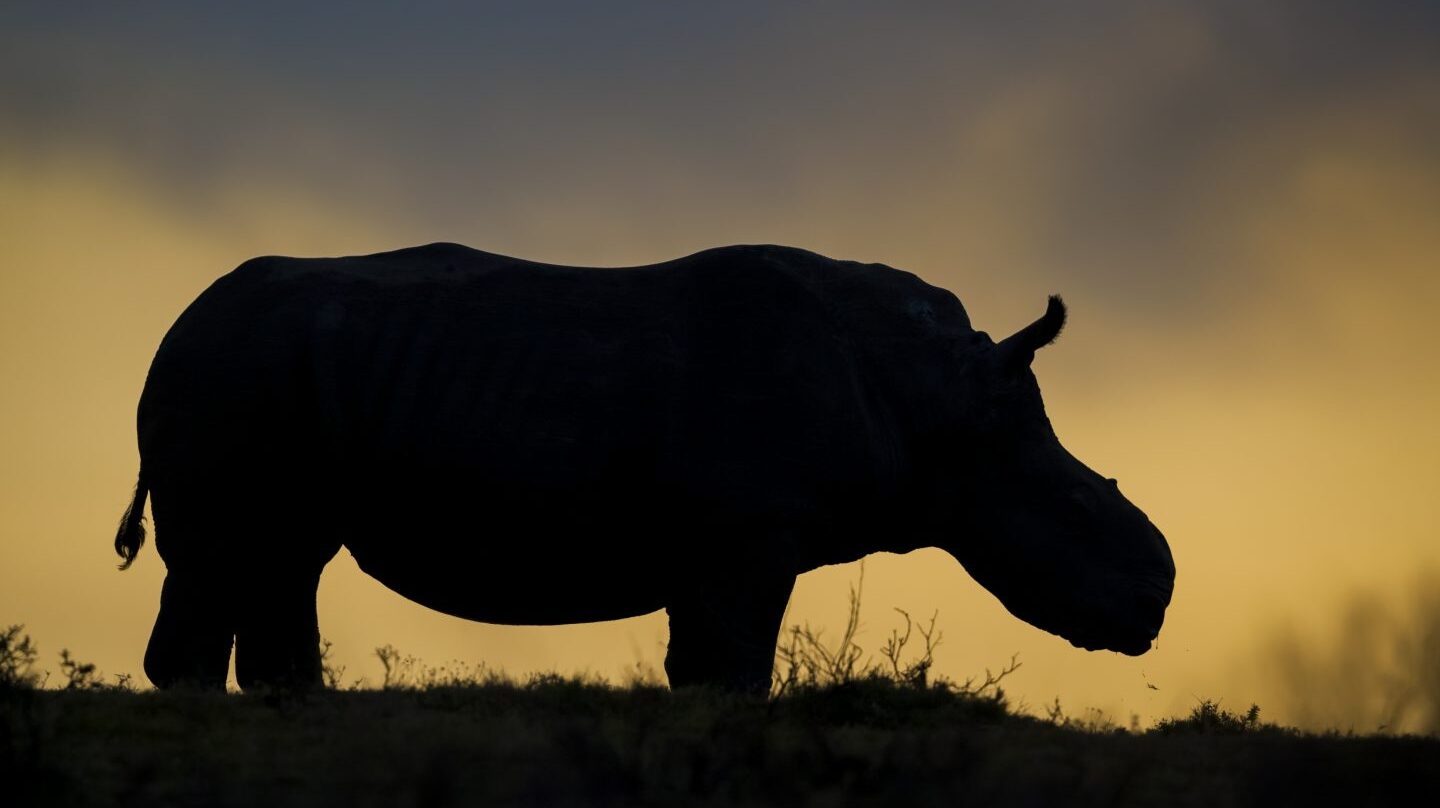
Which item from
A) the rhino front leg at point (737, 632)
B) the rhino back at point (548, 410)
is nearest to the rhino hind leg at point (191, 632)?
the rhino back at point (548, 410)

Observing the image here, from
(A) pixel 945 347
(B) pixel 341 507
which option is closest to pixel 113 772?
(B) pixel 341 507

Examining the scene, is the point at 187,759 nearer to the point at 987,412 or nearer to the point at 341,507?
the point at 341,507

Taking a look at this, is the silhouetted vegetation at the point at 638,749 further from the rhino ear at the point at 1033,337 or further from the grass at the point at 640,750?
the rhino ear at the point at 1033,337

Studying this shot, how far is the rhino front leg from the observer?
468 inches

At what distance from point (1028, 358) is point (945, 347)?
69 cm

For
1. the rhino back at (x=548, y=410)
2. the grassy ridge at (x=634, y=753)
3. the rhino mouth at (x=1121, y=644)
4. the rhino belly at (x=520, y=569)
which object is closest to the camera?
the grassy ridge at (x=634, y=753)

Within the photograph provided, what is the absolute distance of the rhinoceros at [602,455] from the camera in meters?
12.1

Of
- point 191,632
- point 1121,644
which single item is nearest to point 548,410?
point 191,632

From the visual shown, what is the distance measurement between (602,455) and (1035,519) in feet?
11.4

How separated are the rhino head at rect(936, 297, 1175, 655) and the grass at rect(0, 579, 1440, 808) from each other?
1384 millimetres

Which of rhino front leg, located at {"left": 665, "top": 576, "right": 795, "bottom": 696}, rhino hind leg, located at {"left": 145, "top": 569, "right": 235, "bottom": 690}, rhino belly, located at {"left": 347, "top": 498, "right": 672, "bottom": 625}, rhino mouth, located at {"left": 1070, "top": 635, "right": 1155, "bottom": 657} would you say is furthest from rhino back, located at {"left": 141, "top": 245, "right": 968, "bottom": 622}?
rhino mouth, located at {"left": 1070, "top": 635, "right": 1155, "bottom": 657}

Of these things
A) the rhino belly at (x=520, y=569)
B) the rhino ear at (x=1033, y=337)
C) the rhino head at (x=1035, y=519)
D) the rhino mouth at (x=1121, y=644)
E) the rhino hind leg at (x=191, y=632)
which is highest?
the rhino ear at (x=1033, y=337)

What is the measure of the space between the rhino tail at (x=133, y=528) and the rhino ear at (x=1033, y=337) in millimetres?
7103

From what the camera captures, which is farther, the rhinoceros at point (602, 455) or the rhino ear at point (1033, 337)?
the rhino ear at point (1033, 337)
